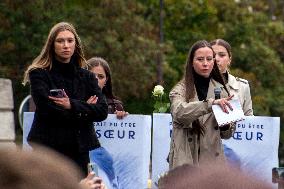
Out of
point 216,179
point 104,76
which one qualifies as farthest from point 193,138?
point 216,179

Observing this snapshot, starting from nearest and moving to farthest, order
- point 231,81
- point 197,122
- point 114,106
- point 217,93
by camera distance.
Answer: point 217,93 → point 197,122 → point 231,81 → point 114,106

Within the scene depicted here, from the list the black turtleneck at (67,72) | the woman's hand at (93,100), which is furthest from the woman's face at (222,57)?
the black turtleneck at (67,72)

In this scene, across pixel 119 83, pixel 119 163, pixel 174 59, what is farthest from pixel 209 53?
pixel 174 59

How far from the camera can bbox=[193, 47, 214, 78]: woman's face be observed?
9.25 meters

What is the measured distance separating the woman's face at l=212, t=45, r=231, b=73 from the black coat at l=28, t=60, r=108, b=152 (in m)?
1.95

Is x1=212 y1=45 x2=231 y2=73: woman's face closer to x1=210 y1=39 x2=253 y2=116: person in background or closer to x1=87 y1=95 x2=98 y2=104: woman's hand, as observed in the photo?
x1=210 y1=39 x2=253 y2=116: person in background

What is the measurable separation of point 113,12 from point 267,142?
2206 cm

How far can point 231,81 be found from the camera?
407 inches

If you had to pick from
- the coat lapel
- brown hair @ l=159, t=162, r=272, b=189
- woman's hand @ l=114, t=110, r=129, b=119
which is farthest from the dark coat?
brown hair @ l=159, t=162, r=272, b=189

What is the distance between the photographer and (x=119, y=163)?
1064 centimetres

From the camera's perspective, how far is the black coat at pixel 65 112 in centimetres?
853

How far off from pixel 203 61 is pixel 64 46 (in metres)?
1.21

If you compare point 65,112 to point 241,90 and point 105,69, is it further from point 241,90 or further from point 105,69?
point 241,90

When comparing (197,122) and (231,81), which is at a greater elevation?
(231,81)
